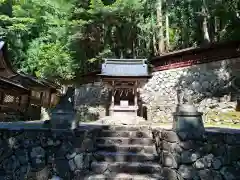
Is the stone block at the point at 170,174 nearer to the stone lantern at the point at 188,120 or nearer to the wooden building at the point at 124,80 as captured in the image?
the stone lantern at the point at 188,120

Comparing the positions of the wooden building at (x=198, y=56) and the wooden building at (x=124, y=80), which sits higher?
the wooden building at (x=198, y=56)

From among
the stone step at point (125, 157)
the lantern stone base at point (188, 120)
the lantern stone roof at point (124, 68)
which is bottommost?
the stone step at point (125, 157)

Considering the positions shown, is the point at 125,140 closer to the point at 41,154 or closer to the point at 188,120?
the point at 188,120

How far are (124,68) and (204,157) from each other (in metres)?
9.16

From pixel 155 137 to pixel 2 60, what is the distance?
10890 mm

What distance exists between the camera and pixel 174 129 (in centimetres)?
506

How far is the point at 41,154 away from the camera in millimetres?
4922

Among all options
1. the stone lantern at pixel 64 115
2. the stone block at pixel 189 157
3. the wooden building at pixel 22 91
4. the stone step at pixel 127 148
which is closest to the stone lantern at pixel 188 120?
the stone block at pixel 189 157

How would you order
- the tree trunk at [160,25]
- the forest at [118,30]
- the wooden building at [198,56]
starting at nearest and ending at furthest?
1. the wooden building at [198,56]
2. the forest at [118,30]
3. the tree trunk at [160,25]

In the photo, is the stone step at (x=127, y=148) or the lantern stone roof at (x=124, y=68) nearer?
the stone step at (x=127, y=148)

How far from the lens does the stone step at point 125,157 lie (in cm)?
554

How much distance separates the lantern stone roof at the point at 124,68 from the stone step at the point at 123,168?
283 inches

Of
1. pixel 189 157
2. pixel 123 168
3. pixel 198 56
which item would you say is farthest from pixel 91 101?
pixel 189 157

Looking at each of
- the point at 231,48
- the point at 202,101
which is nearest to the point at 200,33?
the point at 231,48
